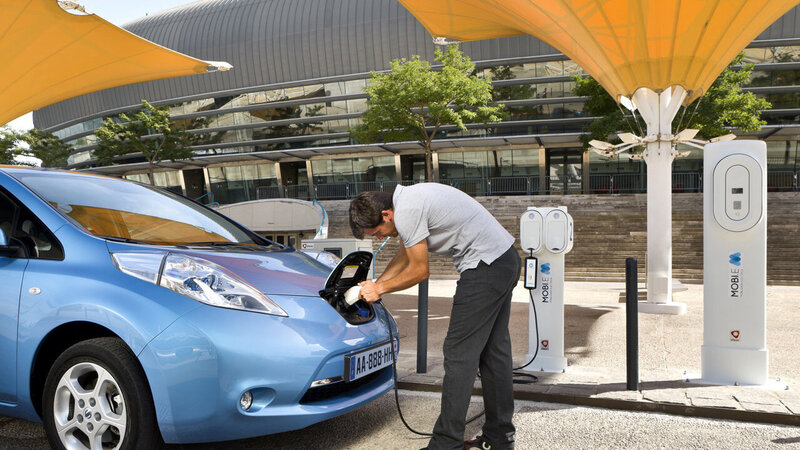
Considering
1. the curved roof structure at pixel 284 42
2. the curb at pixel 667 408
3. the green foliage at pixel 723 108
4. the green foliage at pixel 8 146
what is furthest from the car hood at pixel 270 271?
the green foliage at pixel 8 146

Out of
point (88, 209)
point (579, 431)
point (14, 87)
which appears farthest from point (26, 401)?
point (14, 87)

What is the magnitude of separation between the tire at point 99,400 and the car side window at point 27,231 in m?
0.60

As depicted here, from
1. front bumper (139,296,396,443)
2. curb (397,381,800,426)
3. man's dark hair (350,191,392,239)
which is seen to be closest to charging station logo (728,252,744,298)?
curb (397,381,800,426)

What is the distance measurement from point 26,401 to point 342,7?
3911 centimetres

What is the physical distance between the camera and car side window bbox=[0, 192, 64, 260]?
3.23 metres

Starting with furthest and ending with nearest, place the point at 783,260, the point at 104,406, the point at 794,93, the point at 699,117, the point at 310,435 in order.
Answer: the point at 794,93 → the point at 699,117 → the point at 783,260 → the point at 310,435 → the point at 104,406

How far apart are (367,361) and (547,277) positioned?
2759 millimetres

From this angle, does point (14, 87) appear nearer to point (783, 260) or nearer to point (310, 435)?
point (310, 435)

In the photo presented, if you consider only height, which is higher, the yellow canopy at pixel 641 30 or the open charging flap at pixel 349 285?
the yellow canopy at pixel 641 30

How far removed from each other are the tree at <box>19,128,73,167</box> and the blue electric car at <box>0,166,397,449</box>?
1736 inches

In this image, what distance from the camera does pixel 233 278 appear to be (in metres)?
3.06

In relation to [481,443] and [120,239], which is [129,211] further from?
[481,443]

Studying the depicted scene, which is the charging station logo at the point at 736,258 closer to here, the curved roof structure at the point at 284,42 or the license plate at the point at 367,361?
the license plate at the point at 367,361

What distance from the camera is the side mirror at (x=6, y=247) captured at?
319cm
